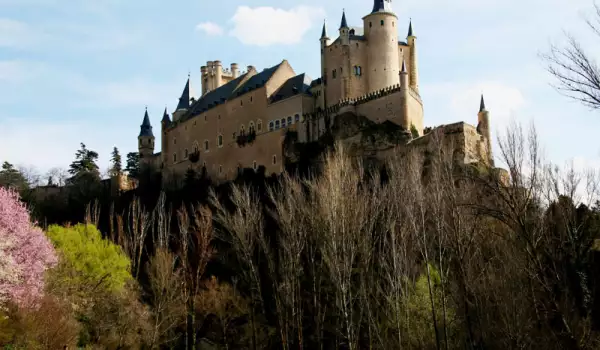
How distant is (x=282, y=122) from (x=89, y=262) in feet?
101

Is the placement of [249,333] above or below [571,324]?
below

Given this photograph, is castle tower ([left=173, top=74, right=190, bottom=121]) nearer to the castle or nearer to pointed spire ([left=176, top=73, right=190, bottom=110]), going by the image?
pointed spire ([left=176, top=73, right=190, bottom=110])

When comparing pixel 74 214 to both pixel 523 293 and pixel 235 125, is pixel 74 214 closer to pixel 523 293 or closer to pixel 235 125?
pixel 235 125

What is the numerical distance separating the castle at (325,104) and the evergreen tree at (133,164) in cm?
1276

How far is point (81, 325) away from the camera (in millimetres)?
32031

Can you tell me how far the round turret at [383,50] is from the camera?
58156 mm

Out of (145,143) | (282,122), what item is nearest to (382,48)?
(282,122)

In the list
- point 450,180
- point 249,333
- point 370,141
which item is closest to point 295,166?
point 370,141

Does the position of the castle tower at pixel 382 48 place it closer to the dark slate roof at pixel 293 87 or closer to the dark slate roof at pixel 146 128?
the dark slate roof at pixel 293 87

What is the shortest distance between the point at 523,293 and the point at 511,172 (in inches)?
200

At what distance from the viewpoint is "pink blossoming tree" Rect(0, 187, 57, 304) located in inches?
1085

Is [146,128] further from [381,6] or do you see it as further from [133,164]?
[381,6]

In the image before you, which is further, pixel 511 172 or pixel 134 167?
pixel 134 167

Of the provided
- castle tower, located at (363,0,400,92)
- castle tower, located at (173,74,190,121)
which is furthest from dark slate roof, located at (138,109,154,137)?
castle tower, located at (363,0,400,92)
